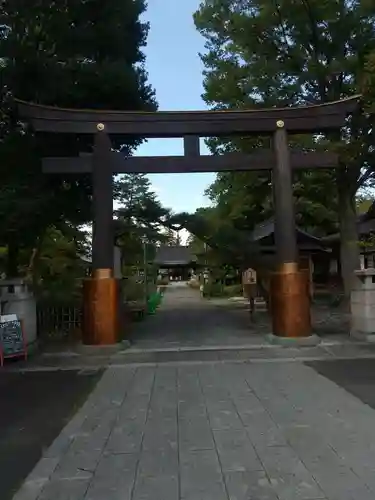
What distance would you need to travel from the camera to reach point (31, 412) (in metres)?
6.86

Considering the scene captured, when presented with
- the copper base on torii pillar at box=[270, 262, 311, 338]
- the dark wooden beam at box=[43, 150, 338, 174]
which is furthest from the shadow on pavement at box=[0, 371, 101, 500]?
the dark wooden beam at box=[43, 150, 338, 174]

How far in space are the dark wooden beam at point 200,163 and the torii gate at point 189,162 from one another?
0.02 m

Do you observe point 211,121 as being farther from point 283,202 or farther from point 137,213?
point 137,213

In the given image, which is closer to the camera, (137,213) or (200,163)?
(200,163)

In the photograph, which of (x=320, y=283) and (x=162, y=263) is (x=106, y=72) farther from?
(x=162, y=263)

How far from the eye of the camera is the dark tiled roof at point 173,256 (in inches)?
2584

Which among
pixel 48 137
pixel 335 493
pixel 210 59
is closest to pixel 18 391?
pixel 335 493

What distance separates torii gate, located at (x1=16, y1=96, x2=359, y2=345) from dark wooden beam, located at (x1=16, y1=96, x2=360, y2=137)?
2cm

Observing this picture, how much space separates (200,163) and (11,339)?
5978 millimetres

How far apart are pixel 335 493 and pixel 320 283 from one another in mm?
33175

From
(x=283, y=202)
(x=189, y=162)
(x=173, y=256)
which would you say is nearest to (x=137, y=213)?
(x=189, y=162)

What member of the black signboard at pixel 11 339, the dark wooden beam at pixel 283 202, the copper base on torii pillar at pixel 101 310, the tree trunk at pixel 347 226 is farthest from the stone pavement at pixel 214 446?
the tree trunk at pixel 347 226

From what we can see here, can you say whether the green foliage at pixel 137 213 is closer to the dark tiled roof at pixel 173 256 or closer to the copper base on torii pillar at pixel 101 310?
the copper base on torii pillar at pixel 101 310

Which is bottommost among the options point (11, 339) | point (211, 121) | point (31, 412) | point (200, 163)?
point (31, 412)
